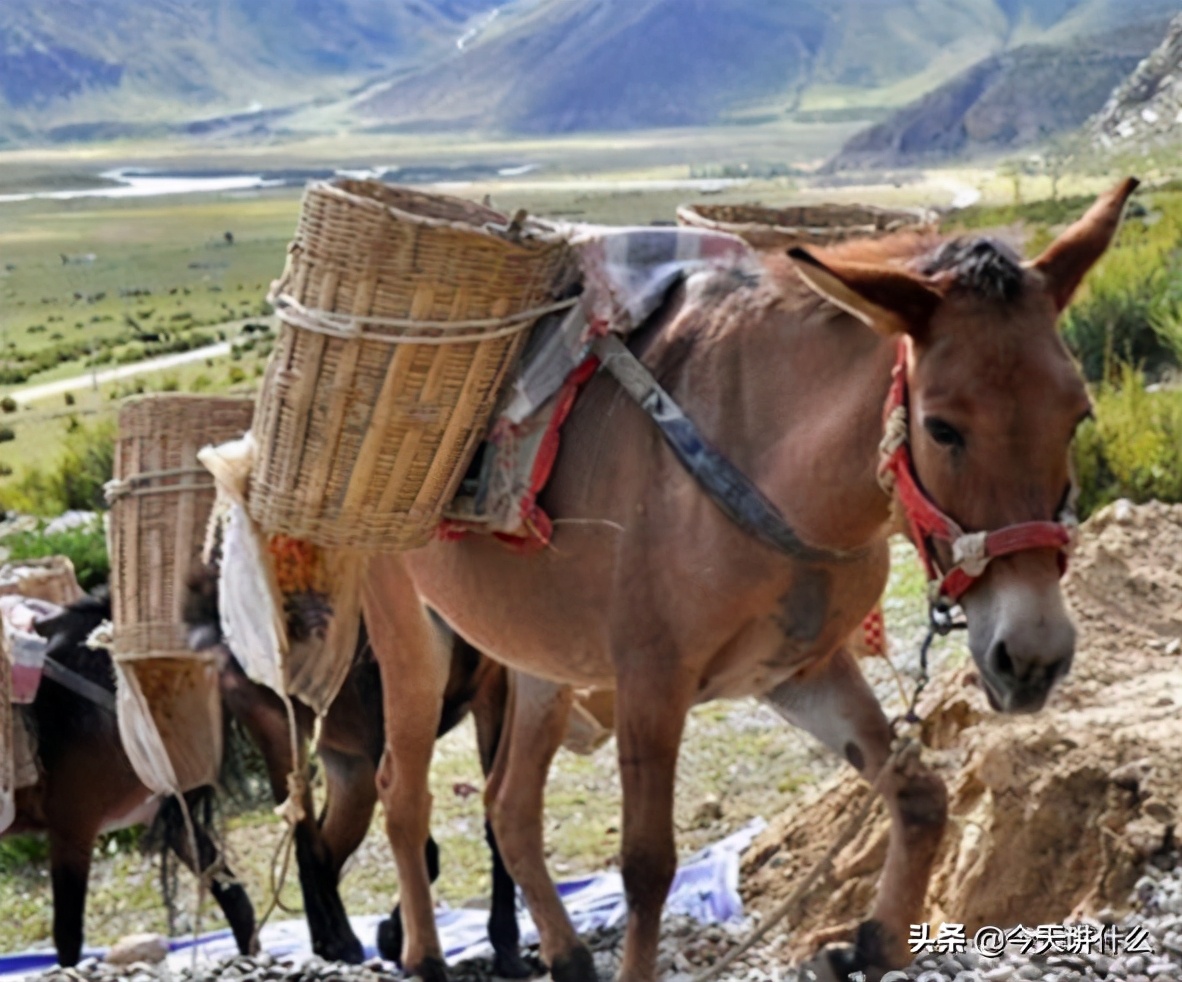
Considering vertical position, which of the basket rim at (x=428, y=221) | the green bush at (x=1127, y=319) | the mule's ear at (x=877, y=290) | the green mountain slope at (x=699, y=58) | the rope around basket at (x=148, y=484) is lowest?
the mule's ear at (x=877, y=290)

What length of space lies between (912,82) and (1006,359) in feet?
164

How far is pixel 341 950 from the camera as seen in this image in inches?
250

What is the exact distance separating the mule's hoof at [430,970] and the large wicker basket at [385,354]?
6.10 ft

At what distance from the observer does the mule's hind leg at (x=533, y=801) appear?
5.36 meters

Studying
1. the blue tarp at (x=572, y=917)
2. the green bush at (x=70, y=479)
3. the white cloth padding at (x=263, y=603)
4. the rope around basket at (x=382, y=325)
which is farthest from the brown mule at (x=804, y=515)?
the green bush at (x=70, y=479)

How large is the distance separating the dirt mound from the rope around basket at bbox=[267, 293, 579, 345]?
7.98ft

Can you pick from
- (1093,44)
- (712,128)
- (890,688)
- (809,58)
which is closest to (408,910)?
(890,688)

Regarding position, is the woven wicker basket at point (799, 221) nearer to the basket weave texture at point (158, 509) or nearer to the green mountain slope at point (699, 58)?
the basket weave texture at point (158, 509)

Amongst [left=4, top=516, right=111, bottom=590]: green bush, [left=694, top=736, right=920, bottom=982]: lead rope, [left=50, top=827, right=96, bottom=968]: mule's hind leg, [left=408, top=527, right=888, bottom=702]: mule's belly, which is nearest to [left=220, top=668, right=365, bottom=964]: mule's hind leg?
[left=50, top=827, right=96, bottom=968]: mule's hind leg

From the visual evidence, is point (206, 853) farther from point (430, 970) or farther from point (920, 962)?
point (920, 962)

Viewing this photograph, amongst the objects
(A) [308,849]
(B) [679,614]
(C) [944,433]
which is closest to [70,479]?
(A) [308,849]

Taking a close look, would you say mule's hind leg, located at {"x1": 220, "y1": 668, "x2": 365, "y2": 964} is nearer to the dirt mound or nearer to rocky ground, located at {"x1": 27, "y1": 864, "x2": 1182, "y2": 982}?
rocky ground, located at {"x1": 27, "y1": 864, "x2": 1182, "y2": 982}

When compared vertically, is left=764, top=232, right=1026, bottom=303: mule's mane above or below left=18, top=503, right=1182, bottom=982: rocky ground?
above

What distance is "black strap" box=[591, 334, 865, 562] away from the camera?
3.95 meters
